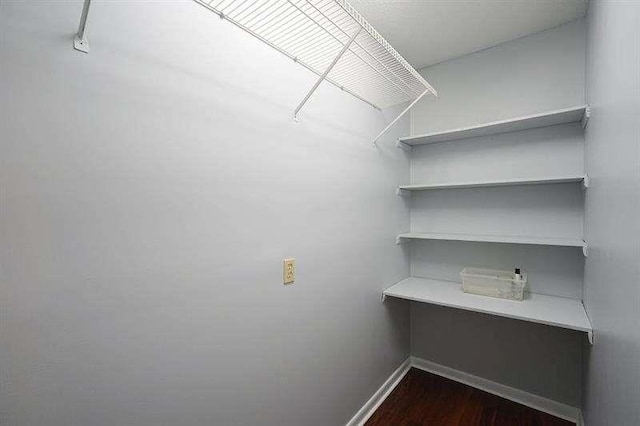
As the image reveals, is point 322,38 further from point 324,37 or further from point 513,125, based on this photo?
point 513,125

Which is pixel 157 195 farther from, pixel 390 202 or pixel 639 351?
pixel 390 202

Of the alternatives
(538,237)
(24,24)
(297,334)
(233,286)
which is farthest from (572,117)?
(24,24)

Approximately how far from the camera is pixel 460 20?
178 centimetres

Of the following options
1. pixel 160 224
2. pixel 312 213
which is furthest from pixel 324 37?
pixel 160 224

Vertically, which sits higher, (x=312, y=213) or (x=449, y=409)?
(x=312, y=213)

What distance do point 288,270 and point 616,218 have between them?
1.25m

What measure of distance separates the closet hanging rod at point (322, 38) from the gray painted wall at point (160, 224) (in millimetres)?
65

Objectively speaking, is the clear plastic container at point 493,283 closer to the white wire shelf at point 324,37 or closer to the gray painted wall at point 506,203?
the gray painted wall at point 506,203

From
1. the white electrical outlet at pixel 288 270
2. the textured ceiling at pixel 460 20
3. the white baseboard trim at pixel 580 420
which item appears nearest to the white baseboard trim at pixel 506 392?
the white baseboard trim at pixel 580 420

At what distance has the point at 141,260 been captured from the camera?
86 centimetres

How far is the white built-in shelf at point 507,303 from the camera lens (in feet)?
5.14

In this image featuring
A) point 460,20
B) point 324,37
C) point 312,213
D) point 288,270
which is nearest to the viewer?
point 324,37

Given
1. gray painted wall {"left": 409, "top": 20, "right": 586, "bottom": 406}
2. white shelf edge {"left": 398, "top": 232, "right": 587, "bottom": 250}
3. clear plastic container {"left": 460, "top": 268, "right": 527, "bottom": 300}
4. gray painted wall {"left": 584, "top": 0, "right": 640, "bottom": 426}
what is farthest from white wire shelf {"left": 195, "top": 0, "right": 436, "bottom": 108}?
clear plastic container {"left": 460, "top": 268, "right": 527, "bottom": 300}

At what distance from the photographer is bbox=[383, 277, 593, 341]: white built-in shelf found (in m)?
1.57
